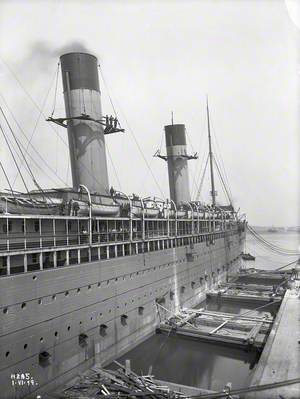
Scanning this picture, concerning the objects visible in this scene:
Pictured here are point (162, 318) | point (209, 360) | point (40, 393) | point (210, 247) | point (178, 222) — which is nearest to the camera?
point (40, 393)

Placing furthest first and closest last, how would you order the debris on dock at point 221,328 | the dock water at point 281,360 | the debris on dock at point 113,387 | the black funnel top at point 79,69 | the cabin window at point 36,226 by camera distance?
the black funnel top at point 79,69
the debris on dock at point 221,328
the cabin window at point 36,226
the debris on dock at point 113,387
the dock water at point 281,360

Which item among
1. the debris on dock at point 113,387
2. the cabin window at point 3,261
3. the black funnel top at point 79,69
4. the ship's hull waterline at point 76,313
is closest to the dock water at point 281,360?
the debris on dock at point 113,387

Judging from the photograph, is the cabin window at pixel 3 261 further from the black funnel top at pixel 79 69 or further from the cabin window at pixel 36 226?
the black funnel top at pixel 79 69

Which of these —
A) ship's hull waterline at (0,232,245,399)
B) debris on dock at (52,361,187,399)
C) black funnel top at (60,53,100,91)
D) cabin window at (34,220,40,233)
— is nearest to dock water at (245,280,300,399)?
debris on dock at (52,361,187,399)

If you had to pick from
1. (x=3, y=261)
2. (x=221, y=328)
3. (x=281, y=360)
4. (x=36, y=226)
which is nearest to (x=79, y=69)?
(x=36, y=226)

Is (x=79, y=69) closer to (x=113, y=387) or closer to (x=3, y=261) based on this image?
(x=3, y=261)

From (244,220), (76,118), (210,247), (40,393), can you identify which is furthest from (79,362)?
(244,220)

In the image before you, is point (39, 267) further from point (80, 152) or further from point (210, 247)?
point (210, 247)
